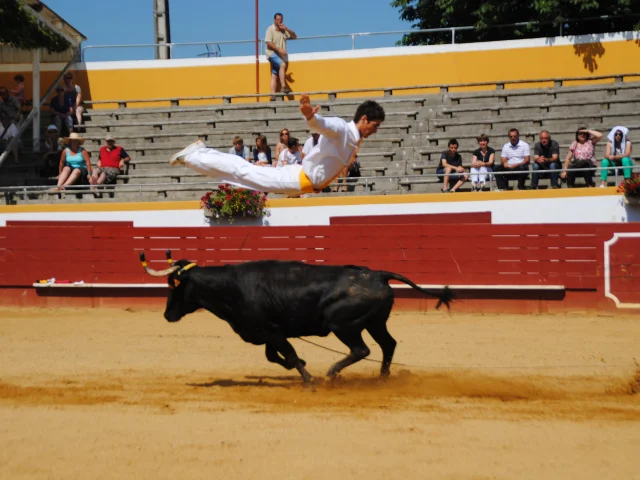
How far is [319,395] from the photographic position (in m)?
6.94

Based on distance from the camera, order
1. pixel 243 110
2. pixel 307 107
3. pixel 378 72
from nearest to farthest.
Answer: pixel 307 107 < pixel 243 110 < pixel 378 72

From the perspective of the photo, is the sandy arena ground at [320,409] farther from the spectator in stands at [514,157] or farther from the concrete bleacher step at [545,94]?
the concrete bleacher step at [545,94]

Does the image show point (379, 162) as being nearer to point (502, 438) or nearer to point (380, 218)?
point (380, 218)

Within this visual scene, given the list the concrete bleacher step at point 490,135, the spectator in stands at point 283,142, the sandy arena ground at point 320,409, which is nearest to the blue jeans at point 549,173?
the concrete bleacher step at point 490,135

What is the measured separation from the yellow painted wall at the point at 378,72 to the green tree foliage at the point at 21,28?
7.89ft

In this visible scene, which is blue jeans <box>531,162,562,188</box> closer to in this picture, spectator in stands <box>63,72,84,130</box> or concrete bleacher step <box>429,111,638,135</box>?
concrete bleacher step <box>429,111,638,135</box>

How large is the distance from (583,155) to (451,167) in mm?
1907

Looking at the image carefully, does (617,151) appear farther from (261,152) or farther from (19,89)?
(19,89)

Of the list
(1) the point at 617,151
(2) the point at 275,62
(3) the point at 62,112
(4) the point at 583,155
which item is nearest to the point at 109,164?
(3) the point at 62,112

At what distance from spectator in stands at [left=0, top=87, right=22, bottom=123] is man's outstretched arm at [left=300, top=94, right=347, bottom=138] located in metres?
12.8

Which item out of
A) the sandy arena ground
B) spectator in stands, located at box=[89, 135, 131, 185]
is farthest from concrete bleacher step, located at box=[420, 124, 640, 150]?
the sandy arena ground

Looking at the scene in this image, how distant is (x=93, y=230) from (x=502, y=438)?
9.39 m

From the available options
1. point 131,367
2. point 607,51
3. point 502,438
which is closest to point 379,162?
point 607,51

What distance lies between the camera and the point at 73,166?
15.3 meters
